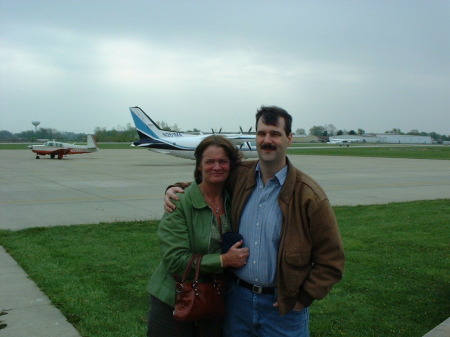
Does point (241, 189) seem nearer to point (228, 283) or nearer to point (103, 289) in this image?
point (228, 283)

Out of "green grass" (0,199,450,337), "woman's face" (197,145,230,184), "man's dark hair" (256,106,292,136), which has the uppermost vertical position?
"man's dark hair" (256,106,292,136)

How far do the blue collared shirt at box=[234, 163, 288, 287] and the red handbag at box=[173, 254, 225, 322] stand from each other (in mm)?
210

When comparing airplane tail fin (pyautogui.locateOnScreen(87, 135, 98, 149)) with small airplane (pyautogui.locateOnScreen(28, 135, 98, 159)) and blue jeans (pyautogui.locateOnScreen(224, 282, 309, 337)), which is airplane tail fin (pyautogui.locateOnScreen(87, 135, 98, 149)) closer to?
small airplane (pyautogui.locateOnScreen(28, 135, 98, 159))

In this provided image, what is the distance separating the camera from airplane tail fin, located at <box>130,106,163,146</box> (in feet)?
109

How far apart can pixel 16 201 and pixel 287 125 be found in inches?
487

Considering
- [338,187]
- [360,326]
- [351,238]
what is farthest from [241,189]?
[338,187]

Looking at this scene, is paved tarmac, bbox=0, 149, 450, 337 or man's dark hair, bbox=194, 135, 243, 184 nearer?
man's dark hair, bbox=194, 135, 243, 184

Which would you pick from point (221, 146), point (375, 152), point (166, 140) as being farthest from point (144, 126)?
point (375, 152)

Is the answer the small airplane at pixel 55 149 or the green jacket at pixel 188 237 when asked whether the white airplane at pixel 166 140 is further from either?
the green jacket at pixel 188 237

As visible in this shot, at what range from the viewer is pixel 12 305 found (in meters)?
5.08

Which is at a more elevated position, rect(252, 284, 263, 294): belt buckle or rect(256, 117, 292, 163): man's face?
rect(256, 117, 292, 163): man's face

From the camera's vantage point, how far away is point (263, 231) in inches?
104

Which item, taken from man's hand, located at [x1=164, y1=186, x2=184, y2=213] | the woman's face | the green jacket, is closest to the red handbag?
the green jacket

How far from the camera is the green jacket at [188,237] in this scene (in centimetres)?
265
